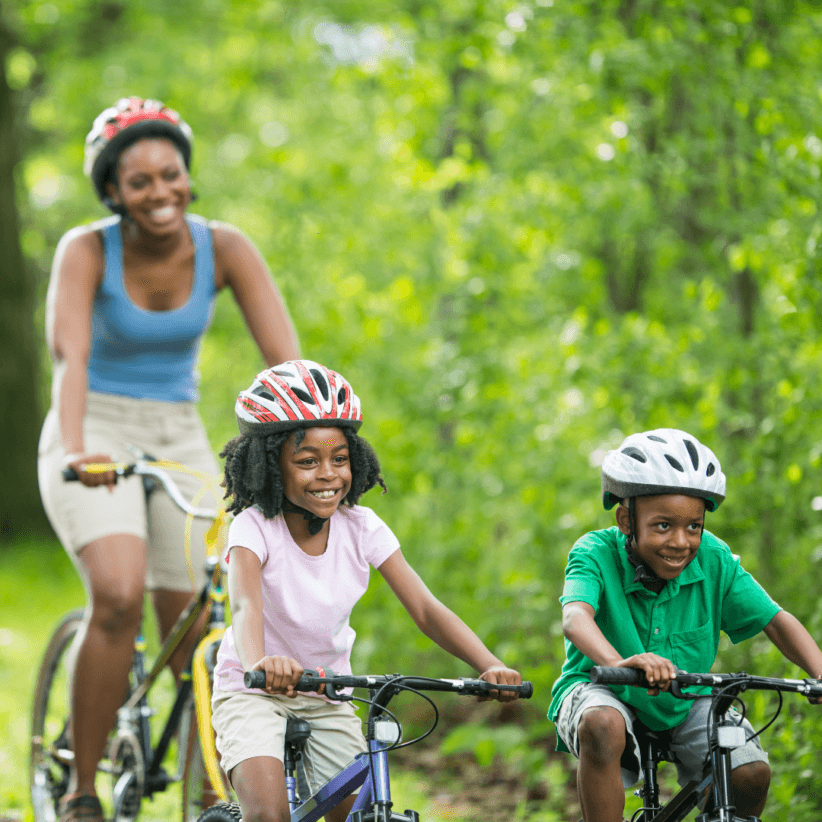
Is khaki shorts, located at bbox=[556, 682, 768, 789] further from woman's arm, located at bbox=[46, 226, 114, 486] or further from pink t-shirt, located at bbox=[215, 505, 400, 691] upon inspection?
woman's arm, located at bbox=[46, 226, 114, 486]

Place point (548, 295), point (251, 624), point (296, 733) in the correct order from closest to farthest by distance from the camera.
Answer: point (251, 624), point (296, 733), point (548, 295)

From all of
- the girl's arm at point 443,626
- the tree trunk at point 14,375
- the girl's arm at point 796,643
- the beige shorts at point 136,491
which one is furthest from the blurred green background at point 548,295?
the tree trunk at point 14,375

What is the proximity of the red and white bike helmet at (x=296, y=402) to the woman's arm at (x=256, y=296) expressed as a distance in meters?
1.10

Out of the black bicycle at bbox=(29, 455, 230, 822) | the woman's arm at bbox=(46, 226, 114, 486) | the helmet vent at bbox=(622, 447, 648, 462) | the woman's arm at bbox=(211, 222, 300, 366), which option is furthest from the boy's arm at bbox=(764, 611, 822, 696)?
the woman's arm at bbox=(46, 226, 114, 486)

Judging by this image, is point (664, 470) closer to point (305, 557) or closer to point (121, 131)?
point (305, 557)

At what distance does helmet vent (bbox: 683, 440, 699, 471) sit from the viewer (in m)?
3.22

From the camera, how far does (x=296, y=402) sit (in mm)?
3266

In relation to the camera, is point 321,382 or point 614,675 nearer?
point 614,675

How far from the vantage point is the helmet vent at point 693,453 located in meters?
3.22

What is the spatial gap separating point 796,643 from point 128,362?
264 cm

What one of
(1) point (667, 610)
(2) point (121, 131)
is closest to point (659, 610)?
(1) point (667, 610)

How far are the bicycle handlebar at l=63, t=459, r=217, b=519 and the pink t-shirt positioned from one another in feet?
2.16

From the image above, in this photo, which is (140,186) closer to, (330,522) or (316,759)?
(330,522)

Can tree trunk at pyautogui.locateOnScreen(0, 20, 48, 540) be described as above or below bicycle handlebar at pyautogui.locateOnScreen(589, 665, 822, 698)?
above
